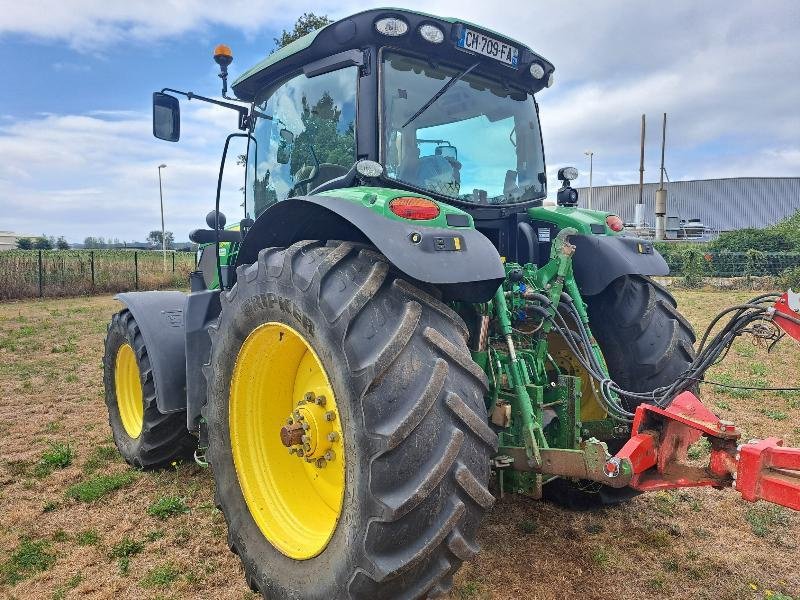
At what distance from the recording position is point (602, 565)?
125 inches

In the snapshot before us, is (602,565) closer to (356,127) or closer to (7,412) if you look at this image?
(356,127)

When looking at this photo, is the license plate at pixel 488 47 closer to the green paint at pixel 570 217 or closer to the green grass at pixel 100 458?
the green paint at pixel 570 217

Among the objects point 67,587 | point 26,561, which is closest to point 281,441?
point 67,587

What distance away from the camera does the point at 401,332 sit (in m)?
2.20

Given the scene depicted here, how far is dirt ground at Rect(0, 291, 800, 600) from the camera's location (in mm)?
3008

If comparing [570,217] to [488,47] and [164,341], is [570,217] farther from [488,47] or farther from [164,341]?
[164,341]

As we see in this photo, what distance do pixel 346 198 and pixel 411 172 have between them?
0.67 m

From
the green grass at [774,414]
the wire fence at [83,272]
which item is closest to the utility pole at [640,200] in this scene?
the wire fence at [83,272]

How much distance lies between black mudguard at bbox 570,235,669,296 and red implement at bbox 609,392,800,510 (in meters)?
0.98

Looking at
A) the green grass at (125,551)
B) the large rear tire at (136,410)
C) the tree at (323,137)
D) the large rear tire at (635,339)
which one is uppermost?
the tree at (323,137)

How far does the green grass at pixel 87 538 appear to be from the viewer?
349 cm

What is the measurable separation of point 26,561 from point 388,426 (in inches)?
96.1

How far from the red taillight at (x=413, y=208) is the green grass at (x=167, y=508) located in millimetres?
2565

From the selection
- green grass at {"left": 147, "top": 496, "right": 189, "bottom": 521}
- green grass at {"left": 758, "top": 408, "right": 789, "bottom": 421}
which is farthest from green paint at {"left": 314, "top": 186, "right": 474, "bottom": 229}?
green grass at {"left": 758, "top": 408, "right": 789, "bottom": 421}
